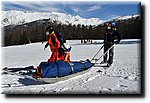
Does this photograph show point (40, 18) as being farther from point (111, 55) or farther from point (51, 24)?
point (111, 55)

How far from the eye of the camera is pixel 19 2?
9.18 feet

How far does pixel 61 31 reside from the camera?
277cm

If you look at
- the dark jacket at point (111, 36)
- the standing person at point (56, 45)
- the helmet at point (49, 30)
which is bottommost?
the standing person at point (56, 45)

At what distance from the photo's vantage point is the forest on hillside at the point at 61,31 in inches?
108

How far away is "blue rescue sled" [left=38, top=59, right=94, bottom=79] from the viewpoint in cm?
262

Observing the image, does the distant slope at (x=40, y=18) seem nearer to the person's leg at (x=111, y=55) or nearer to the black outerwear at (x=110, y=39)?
the black outerwear at (x=110, y=39)

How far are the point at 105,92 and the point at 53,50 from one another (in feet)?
1.79

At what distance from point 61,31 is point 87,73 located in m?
0.41

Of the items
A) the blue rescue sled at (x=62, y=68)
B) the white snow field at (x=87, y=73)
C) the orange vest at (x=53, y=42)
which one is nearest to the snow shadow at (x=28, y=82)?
the white snow field at (x=87, y=73)

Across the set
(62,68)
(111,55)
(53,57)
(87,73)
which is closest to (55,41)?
(53,57)

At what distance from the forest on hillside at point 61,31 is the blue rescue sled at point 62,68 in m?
0.22

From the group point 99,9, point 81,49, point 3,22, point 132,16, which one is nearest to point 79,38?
point 81,49

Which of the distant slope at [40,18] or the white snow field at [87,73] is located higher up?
the distant slope at [40,18]

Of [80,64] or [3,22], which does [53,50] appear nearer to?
[80,64]
